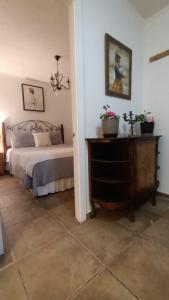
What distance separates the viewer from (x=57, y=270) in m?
1.08

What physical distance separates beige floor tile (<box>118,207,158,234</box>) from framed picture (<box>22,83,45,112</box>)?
3.77 m

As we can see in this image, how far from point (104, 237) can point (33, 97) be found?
401 centimetres

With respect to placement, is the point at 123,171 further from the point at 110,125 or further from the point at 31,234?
the point at 31,234

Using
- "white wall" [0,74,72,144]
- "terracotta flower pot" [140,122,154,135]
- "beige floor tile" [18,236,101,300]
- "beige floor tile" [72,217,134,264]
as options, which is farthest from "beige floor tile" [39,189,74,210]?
"white wall" [0,74,72,144]

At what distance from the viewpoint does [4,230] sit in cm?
156

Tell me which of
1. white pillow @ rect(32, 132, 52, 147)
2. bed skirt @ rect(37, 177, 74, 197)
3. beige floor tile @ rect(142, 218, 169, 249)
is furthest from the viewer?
white pillow @ rect(32, 132, 52, 147)

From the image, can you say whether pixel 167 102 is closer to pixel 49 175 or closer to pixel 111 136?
pixel 111 136

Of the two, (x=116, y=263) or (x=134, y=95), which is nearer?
(x=116, y=263)

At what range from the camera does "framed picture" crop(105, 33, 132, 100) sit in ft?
5.73

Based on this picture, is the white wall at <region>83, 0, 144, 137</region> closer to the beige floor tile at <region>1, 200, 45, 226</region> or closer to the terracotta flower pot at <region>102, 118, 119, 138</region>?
the terracotta flower pot at <region>102, 118, 119, 138</region>

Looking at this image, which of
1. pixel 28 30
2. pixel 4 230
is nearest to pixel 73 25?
pixel 28 30

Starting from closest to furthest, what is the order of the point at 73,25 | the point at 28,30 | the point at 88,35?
the point at 73,25, the point at 88,35, the point at 28,30

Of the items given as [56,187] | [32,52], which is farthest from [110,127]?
[32,52]

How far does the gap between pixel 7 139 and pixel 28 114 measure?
0.90 m
